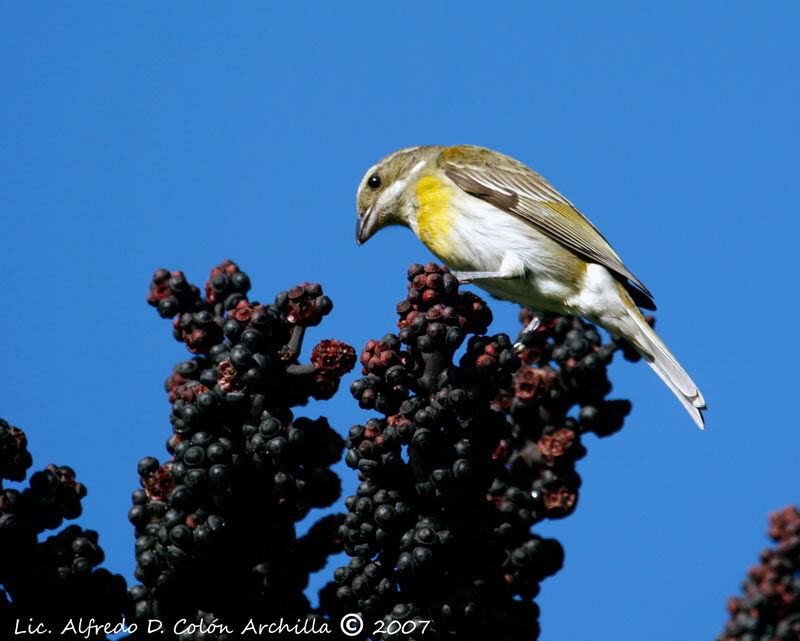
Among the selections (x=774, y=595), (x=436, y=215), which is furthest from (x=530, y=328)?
(x=774, y=595)

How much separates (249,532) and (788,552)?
3177mm

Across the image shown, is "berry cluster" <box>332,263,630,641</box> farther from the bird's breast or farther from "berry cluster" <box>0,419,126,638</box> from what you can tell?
the bird's breast

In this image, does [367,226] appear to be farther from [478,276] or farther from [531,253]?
[531,253]

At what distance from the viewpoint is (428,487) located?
3912 mm

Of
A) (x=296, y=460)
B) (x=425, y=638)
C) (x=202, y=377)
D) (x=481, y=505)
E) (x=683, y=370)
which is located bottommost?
(x=425, y=638)

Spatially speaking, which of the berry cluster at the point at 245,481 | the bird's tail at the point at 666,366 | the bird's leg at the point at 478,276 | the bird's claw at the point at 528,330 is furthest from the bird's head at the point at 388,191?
the berry cluster at the point at 245,481

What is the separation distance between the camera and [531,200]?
7098 mm

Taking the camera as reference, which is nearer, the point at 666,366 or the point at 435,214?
the point at 666,366

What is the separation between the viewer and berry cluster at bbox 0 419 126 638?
3.80 metres

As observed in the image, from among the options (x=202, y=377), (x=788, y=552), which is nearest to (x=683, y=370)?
(x=788, y=552)

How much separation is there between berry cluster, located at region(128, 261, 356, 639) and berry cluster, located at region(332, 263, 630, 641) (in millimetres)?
215

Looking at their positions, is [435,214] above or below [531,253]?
above

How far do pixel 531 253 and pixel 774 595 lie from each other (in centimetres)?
296

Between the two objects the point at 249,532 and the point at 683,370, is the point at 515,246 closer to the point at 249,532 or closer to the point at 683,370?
the point at 683,370
